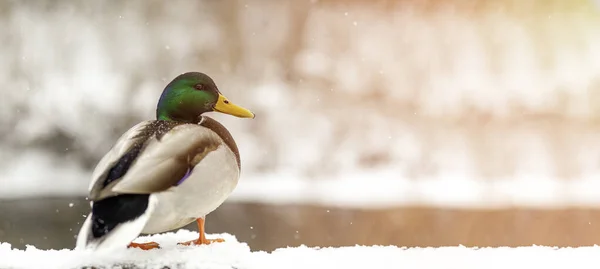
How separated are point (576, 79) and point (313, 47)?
43.8 inches

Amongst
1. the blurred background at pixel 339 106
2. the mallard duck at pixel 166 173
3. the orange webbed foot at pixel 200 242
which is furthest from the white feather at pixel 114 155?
the blurred background at pixel 339 106

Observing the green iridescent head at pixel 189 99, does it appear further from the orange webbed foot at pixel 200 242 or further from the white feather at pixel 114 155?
the orange webbed foot at pixel 200 242

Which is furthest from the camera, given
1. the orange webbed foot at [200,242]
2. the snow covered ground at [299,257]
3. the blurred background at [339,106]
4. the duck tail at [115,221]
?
the blurred background at [339,106]

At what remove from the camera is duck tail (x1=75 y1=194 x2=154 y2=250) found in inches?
49.3

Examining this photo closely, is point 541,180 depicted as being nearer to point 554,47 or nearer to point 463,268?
point 554,47

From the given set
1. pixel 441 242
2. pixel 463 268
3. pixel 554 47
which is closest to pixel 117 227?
pixel 463 268

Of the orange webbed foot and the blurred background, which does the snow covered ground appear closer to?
the orange webbed foot

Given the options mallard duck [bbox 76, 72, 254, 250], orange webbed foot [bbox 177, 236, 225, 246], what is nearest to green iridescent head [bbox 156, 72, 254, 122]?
mallard duck [bbox 76, 72, 254, 250]

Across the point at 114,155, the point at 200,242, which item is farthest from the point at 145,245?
the point at 114,155

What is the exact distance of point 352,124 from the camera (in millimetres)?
2992

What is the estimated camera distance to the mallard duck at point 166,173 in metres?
1.27

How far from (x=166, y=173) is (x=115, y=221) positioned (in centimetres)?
14

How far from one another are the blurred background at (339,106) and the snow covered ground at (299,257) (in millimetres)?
1052

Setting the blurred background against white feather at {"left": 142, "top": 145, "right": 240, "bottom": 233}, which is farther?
the blurred background
